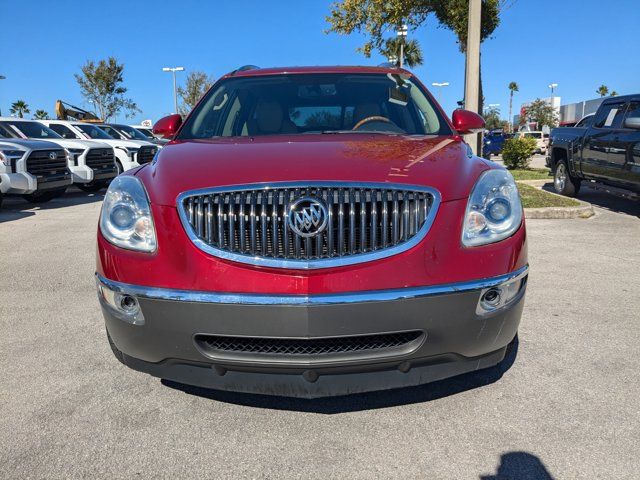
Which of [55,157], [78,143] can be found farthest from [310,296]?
[78,143]

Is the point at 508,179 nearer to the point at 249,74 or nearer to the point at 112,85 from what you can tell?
the point at 249,74

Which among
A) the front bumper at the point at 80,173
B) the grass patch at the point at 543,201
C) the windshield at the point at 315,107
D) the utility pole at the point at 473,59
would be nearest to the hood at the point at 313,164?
the windshield at the point at 315,107

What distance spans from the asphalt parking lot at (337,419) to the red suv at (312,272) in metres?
0.29

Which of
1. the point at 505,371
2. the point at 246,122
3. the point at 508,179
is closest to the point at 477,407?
the point at 505,371

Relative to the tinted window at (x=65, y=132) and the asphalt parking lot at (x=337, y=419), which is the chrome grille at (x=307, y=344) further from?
the tinted window at (x=65, y=132)

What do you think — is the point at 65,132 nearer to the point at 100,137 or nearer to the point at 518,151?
the point at 100,137

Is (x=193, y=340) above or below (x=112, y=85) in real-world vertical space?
below

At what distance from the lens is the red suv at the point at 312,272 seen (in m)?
1.98

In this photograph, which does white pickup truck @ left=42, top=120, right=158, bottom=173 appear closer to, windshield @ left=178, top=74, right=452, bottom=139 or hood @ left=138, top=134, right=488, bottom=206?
windshield @ left=178, top=74, right=452, bottom=139

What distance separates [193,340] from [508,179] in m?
1.60

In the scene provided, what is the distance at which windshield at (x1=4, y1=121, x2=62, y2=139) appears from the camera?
1102cm

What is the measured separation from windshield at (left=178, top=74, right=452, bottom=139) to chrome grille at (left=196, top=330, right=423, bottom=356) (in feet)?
5.11

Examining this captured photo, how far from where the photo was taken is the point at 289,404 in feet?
8.25

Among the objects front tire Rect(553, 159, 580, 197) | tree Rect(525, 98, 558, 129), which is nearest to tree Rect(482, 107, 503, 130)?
tree Rect(525, 98, 558, 129)
